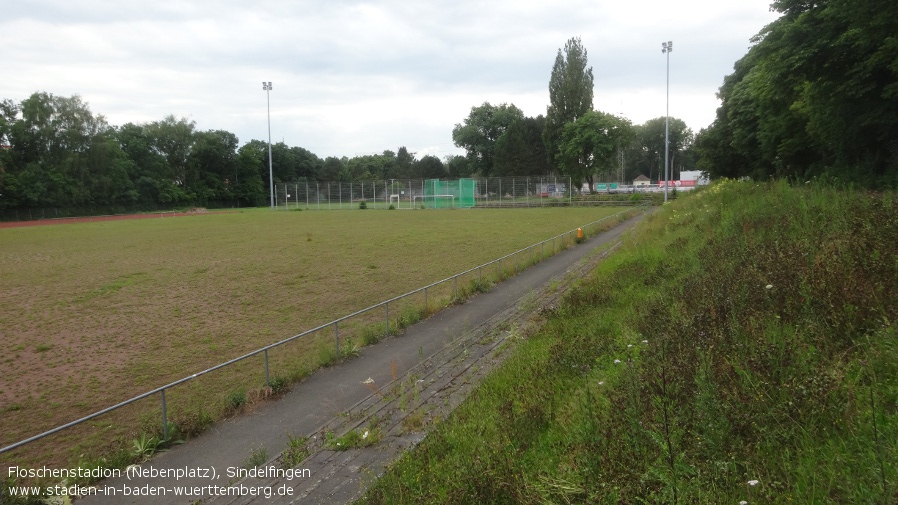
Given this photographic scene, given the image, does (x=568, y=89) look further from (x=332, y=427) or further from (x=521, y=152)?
(x=332, y=427)

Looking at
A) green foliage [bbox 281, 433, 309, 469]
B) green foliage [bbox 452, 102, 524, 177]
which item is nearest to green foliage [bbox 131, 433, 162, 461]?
green foliage [bbox 281, 433, 309, 469]

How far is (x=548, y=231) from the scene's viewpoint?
1437 inches

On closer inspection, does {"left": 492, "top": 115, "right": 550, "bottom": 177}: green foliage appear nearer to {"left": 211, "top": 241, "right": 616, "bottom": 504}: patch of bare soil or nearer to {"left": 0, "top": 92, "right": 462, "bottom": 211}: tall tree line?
{"left": 0, "top": 92, "right": 462, "bottom": 211}: tall tree line

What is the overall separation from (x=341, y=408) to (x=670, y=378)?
16.7 ft

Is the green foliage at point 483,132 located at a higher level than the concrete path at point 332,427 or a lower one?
higher

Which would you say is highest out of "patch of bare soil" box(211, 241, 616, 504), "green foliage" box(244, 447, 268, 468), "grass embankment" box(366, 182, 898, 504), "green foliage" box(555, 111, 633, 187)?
"green foliage" box(555, 111, 633, 187)

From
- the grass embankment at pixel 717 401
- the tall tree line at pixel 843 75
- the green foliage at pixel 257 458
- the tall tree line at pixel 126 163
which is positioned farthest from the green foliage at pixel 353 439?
the tall tree line at pixel 126 163

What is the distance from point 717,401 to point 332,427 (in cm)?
499

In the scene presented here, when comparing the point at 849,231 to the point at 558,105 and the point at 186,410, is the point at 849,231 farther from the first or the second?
the point at 558,105

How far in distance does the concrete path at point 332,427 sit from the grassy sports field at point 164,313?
2.75 feet

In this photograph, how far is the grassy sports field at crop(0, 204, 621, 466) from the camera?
28.4ft

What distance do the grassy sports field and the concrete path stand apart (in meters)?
0.84

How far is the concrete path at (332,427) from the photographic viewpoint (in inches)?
223

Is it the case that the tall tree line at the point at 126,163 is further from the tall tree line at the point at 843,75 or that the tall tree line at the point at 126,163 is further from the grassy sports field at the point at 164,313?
the tall tree line at the point at 843,75
